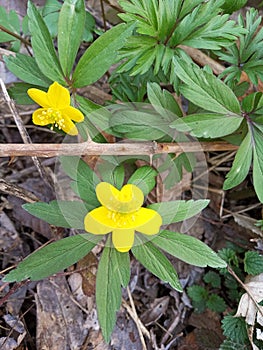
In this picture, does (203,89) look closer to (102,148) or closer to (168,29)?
(168,29)

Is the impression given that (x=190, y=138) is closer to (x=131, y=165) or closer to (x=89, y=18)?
(x=131, y=165)

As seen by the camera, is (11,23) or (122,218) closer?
(122,218)

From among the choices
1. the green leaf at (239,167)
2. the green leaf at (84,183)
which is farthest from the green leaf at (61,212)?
the green leaf at (239,167)

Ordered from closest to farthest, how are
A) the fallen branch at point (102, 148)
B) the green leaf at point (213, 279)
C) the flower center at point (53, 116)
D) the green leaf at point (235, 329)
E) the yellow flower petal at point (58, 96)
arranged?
the yellow flower petal at point (58, 96) < the flower center at point (53, 116) < the fallen branch at point (102, 148) < the green leaf at point (235, 329) < the green leaf at point (213, 279)

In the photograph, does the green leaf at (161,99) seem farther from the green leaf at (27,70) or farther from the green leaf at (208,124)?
the green leaf at (27,70)

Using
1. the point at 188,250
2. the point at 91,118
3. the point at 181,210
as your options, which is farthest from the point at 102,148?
the point at 188,250

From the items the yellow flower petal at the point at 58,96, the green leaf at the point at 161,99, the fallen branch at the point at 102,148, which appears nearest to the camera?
the yellow flower petal at the point at 58,96
